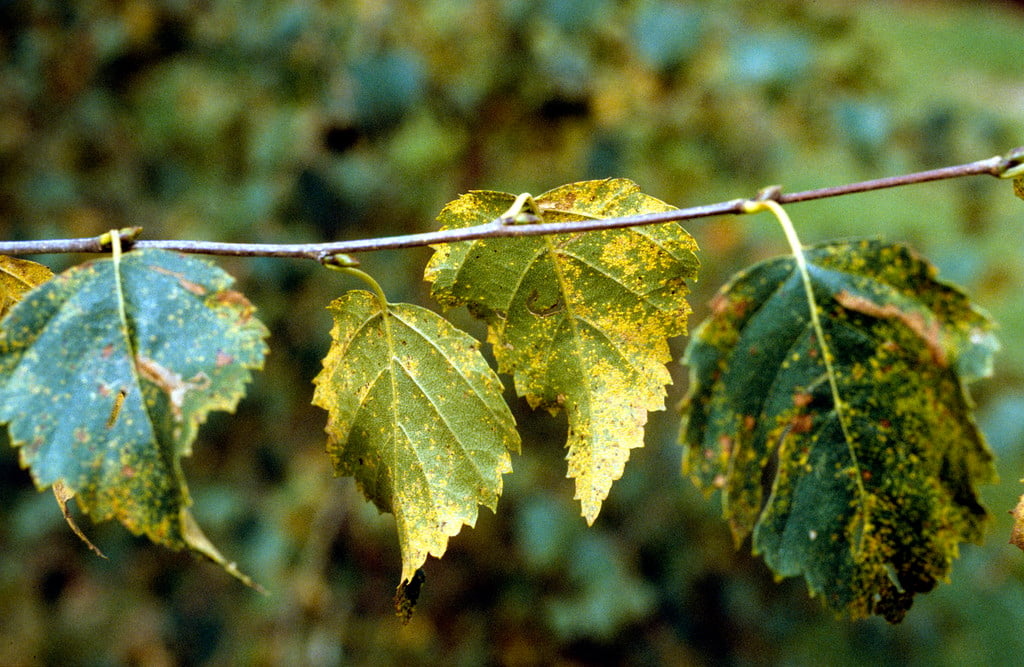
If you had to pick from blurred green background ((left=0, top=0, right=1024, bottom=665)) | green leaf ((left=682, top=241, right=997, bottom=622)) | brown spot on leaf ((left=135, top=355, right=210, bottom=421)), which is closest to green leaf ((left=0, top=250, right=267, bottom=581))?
brown spot on leaf ((left=135, top=355, right=210, bottom=421))

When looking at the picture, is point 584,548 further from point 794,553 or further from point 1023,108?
point 1023,108

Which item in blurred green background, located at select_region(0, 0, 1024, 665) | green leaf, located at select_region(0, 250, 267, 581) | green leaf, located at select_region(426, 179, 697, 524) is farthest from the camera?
blurred green background, located at select_region(0, 0, 1024, 665)

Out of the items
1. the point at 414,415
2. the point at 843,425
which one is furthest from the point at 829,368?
the point at 414,415

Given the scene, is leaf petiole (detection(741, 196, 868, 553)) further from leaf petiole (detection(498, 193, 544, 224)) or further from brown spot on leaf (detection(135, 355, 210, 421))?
brown spot on leaf (detection(135, 355, 210, 421))

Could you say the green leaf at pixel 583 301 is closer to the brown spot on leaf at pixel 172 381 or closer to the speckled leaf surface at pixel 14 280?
the brown spot on leaf at pixel 172 381

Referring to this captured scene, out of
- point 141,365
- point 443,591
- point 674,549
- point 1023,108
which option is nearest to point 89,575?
point 443,591

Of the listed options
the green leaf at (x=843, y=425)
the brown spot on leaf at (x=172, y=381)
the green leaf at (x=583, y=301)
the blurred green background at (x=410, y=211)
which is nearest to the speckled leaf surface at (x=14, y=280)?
the brown spot on leaf at (x=172, y=381)
